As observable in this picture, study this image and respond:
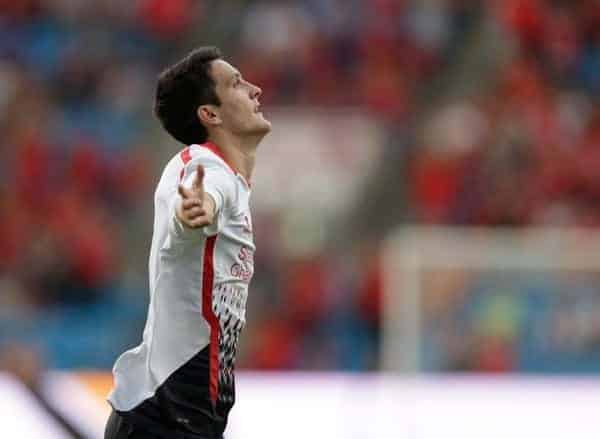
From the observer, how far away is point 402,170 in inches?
466

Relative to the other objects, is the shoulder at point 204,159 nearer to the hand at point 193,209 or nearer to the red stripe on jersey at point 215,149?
the red stripe on jersey at point 215,149

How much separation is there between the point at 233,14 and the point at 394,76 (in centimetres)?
154

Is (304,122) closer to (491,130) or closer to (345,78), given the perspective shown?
(345,78)

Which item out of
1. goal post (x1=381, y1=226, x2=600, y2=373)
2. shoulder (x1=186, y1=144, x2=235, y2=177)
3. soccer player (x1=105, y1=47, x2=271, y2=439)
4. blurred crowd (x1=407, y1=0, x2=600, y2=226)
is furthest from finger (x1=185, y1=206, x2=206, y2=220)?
blurred crowd (x1=407, y1=0, x2=600, y2=226)

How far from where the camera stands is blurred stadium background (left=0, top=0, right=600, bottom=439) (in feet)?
33.2

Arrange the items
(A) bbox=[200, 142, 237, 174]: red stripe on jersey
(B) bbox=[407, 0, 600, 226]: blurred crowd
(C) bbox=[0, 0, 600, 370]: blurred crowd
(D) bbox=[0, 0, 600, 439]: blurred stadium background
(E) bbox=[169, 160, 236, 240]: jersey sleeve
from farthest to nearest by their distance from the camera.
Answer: (B) bbox=[407, 0, 600, 226]: blurred crowd, (C) bbox=[0, 0, 600, 370]: blurred crowd, (D) bbox=[0, 0, 600, 439]: blurred stadium background, (A) bbox=[200, 142, 237, 174]: red stripe on jersey, (E) bbox=[169, 160, 236, 240]: jersey sleeve

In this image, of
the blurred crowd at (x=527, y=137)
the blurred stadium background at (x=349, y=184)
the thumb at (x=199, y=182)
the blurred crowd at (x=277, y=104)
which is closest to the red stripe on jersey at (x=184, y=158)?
the thumb at (x=199, y=182)

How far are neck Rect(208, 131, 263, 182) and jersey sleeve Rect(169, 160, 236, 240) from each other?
0.14 metres

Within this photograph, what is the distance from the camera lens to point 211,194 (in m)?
3.46

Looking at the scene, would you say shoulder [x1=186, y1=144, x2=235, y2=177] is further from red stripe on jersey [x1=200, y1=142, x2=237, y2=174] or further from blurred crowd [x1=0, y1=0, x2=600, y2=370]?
blurred crowd [x1=0, y1=0, x2=600, y2=370]

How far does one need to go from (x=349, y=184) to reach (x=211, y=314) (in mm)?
8488

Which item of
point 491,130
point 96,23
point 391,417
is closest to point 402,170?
point 491,130

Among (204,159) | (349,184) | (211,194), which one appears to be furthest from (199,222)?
(349,184)

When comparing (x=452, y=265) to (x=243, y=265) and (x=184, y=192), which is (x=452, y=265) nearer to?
(x=243, y=265)
